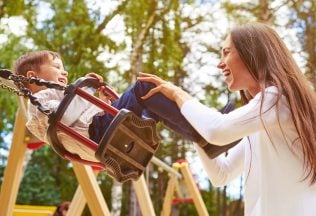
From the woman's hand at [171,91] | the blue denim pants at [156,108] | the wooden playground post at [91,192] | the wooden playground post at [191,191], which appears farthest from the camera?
the wooden playground post at [191,191]

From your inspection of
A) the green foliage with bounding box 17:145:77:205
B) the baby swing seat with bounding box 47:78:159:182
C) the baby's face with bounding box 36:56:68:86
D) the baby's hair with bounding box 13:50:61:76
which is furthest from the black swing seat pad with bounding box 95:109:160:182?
the green foliage with bounding box 17:145:77:205

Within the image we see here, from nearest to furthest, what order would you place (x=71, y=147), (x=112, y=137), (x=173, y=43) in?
1. (x=112, y=137)
2. (x=71, y=147)
3. (x=173, y=43)

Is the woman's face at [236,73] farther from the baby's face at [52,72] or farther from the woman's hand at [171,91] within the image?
the baby's face at [52,72]

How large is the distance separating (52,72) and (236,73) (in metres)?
1.21

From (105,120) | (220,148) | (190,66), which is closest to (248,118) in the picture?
(220,148)

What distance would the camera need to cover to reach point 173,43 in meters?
10.7

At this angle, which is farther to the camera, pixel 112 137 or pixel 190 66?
pixel 190 66

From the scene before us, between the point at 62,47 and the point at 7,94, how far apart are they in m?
1.95

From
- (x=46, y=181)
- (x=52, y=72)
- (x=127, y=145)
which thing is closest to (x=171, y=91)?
(x=127, y=145)

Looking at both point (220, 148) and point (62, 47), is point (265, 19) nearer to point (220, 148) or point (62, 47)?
point (62, 47)

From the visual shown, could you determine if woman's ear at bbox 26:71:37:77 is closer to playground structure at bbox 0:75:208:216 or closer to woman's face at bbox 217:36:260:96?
playground structure at bbox 0:75:208:216

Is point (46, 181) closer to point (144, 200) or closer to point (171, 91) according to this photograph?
point (144, 200)

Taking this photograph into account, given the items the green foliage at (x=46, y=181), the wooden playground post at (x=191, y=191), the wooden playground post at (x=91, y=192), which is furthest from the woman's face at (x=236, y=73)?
the green foliage at (x=46, y=181)

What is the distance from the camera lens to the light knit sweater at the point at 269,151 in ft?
5.35
